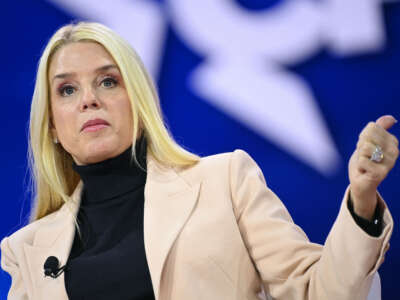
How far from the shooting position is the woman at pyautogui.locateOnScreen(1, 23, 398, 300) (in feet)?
5.30

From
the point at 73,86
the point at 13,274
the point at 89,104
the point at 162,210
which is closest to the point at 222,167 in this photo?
the point at 162,210

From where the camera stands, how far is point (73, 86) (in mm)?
2092

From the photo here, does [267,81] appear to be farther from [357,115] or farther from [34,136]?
[34,136]

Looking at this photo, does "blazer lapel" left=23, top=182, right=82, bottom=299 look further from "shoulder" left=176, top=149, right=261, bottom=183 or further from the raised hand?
the raised hand

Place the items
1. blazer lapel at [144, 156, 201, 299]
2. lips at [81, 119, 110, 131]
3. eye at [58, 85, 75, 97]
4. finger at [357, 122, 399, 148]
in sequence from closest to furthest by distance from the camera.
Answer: finger at [357, 122, 399, 148] < blazer lapel at [144, 156, 201, 299] < lips at [81, 119, 110, 131] < eye at [58, 85, 75, 97]

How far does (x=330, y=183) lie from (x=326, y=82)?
13.8 inches

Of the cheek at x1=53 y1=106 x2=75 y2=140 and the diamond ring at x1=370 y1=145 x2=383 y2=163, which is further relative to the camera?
the cheek at x1=53 y1=106 x2=75 y2=140

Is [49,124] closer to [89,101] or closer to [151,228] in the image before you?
[89,101]

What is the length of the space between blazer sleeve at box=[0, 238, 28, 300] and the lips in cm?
47

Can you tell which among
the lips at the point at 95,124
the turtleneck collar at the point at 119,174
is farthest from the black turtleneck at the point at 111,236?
the lips at the point at 95,124

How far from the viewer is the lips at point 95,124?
2.00 meters

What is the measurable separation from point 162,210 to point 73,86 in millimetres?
505

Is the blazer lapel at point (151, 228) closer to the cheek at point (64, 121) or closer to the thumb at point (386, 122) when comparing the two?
the cheek at point (64, 121)

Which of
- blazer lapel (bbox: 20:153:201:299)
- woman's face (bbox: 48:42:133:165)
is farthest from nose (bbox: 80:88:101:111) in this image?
blazer lapel (bbox: 20:153:201:299)
